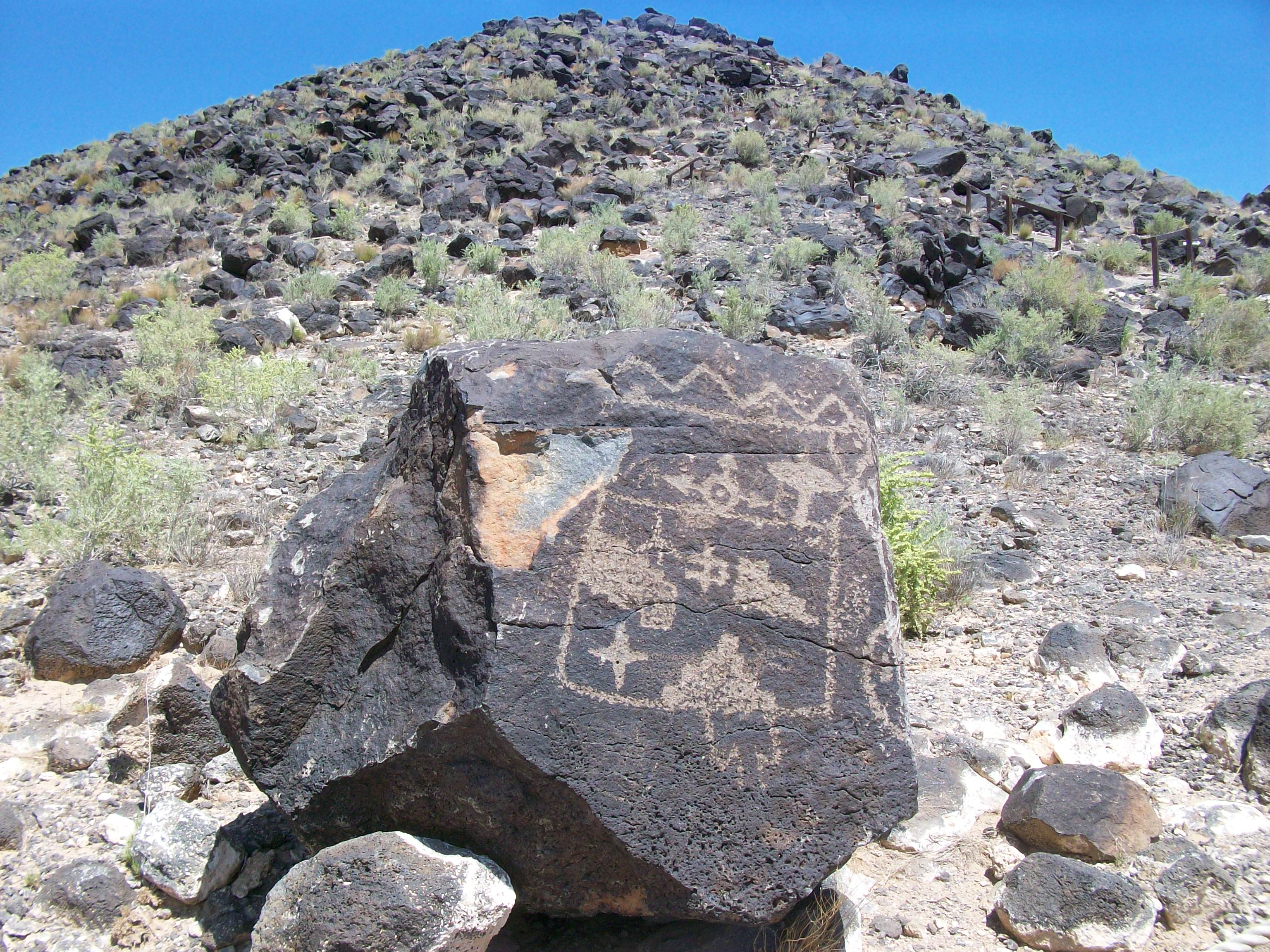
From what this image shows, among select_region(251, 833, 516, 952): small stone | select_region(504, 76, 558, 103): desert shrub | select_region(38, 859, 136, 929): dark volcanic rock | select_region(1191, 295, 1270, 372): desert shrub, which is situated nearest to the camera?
select_region(251, 833, 516, 952): small stone

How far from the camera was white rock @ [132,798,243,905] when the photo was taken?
110 inches

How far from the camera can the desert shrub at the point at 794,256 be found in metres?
12.0

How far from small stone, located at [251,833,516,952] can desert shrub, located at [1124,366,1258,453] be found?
6.77m

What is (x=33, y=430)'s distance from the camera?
20.6 feet

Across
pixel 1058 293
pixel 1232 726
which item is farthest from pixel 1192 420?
pixel 1232 726

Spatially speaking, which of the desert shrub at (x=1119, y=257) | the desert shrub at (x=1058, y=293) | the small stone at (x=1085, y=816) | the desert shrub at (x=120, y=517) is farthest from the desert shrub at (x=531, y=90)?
the small stone at (x=1085, y=816)

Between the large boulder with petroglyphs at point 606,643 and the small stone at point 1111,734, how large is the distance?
1411mm

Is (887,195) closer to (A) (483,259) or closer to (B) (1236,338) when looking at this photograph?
(B) (1236,338)

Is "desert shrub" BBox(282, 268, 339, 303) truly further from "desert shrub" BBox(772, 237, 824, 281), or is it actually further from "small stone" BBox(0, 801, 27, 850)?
"small stone" BBox(0, 801, 27, 850)

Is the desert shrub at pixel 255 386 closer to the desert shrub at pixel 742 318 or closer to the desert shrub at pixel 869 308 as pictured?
the desert shrub at pixel 742 318

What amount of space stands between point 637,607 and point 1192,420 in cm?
656

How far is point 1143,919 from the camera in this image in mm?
2566

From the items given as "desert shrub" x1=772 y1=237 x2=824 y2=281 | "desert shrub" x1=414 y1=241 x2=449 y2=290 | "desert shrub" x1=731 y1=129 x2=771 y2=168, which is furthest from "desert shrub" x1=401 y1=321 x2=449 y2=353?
"desert shrub" x1=731 y1=129 x2=771 y2=168

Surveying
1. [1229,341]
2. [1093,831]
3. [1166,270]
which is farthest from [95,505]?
[1166,270]
